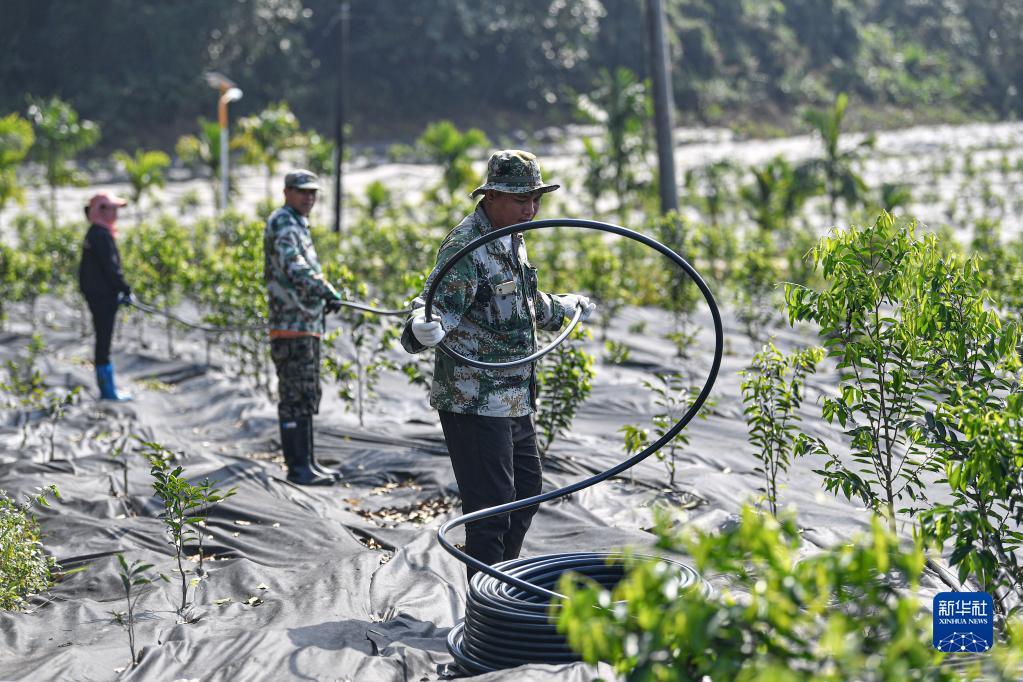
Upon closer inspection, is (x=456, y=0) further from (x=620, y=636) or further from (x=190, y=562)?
(x=620, y=636)

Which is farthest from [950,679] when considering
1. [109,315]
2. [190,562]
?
[109,315]

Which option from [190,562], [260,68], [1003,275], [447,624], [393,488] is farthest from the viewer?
[260,68]

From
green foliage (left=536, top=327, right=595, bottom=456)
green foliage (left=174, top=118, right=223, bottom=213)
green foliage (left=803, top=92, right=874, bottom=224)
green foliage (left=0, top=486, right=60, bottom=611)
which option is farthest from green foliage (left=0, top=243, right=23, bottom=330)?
green foliage (left=803, top=92, right=874, bottom=224)

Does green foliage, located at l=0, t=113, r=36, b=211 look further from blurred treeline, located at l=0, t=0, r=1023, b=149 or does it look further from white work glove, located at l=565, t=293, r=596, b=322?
blurred treeline, located at l=0, t=0, r=1023, b=149

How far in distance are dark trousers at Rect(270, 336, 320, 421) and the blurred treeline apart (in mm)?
30345

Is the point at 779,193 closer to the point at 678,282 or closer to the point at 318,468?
the point at 678,282

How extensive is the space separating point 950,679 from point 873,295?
6.50 ft

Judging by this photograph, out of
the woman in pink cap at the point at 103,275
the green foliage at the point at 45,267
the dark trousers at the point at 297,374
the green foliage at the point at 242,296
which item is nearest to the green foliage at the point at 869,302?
the dark trousers at the point at 297,374

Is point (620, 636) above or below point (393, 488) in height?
above

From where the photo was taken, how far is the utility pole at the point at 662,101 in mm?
13633

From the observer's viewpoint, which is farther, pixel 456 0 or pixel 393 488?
pixel 456 0

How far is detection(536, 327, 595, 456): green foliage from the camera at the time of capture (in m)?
5.92

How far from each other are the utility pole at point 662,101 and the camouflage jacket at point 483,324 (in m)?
10.3

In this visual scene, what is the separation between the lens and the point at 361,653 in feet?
12.0
